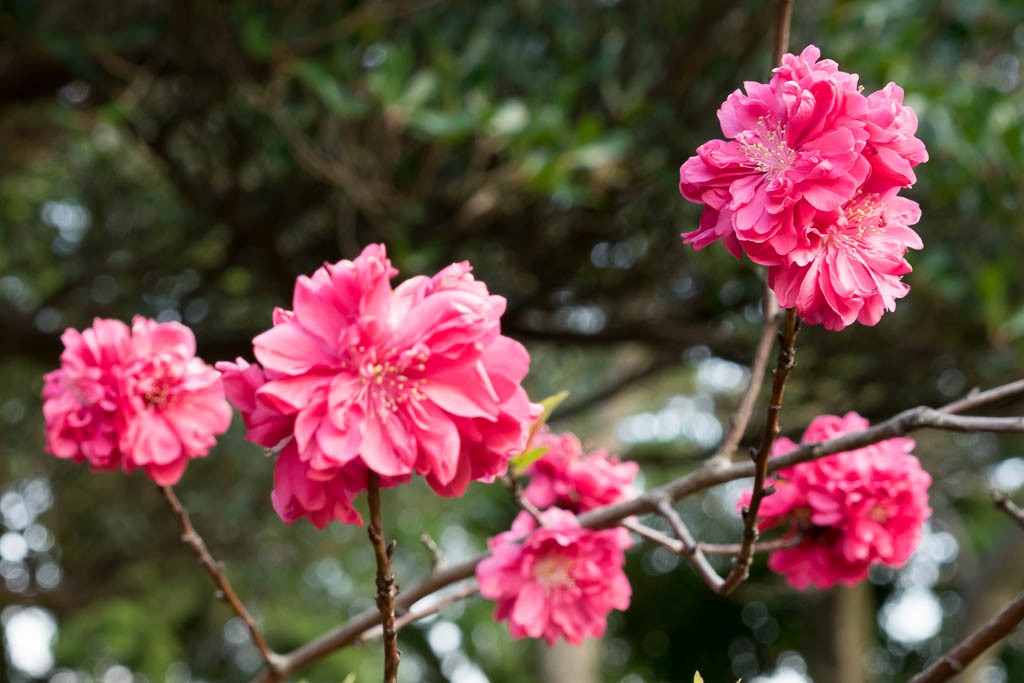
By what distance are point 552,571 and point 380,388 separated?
1.98 feet

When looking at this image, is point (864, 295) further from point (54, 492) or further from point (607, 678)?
point (607, 678)

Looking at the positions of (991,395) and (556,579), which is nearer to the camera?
(991,395)

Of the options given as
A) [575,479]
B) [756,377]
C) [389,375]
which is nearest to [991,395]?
[756,377]

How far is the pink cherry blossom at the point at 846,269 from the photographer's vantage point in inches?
32.8

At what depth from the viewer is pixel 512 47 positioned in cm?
309

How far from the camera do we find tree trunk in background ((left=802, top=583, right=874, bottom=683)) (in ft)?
22.1

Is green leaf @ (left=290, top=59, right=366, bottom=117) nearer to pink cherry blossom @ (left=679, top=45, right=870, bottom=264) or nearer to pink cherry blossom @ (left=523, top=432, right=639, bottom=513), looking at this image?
pink cherry blossom @ (left=523, top=432, right=639, bottom=513)

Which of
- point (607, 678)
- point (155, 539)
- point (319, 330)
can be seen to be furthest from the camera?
point (607, 678)

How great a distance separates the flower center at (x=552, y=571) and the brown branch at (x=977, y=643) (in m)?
0.50

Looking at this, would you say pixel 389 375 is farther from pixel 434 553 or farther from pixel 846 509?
pixel 846 509

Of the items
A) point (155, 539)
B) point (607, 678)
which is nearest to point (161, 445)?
point (155, 539)

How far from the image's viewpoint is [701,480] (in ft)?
3.68

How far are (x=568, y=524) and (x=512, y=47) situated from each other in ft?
6.94

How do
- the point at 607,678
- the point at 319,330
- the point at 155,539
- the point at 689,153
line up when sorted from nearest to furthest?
the point at 319,330
the point at 689,153
the point at 155,539
the point at 607,678
